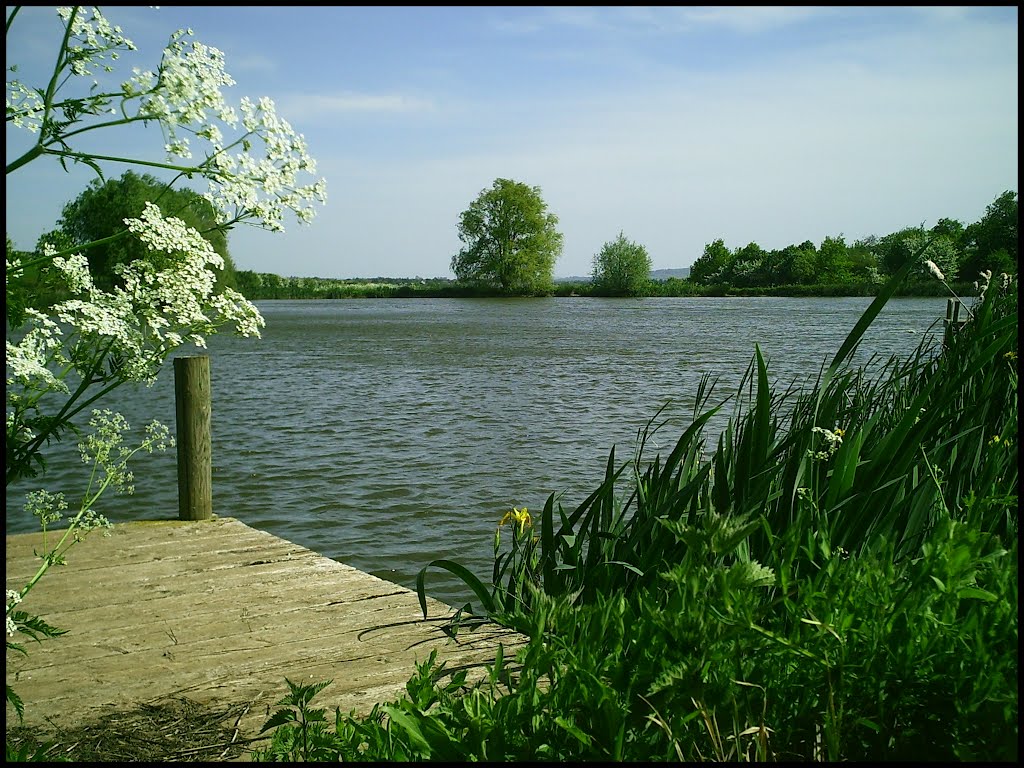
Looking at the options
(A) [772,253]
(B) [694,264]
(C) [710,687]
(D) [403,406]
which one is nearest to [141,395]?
(D) [403,406]

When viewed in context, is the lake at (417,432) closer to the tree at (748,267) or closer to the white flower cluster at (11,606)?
the white flower cluster at (11,606)

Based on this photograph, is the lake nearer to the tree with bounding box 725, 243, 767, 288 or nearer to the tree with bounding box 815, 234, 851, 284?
the tree with bounding box 815, 234, 851, 284

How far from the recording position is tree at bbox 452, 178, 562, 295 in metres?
85.9

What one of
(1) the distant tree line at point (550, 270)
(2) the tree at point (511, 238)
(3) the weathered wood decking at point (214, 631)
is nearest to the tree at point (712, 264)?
(1) the distant tree line at point (550, 270)

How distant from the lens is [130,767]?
2533 mm

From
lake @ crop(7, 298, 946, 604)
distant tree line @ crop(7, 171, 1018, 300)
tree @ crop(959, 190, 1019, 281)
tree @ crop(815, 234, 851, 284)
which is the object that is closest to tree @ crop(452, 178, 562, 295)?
distant tree line @ crop(7, 171, 1018, 300)

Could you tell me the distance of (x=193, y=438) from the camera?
234 inches

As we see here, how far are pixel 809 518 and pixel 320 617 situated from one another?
2.41 m

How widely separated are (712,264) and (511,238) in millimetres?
19941

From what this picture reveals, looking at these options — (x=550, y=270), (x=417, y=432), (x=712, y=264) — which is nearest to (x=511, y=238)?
(x=550, y=270)

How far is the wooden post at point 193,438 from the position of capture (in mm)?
5836

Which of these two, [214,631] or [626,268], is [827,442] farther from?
[626,268]

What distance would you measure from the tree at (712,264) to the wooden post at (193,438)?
75.6 meters

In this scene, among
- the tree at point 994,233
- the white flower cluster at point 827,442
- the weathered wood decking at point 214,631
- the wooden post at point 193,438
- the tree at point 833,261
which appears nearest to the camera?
the white flower cluster at point 827,442
